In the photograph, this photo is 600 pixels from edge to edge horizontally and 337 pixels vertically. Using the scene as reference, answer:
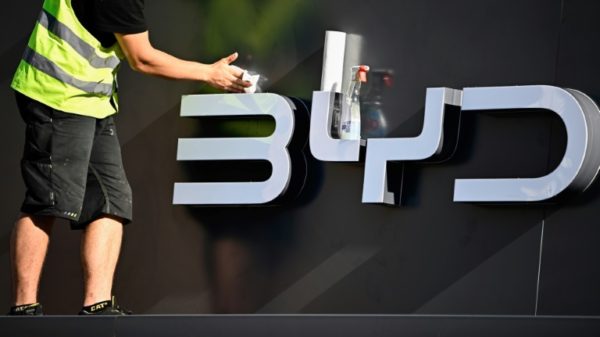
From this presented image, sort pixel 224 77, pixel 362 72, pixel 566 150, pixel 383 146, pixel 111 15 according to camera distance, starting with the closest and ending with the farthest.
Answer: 1. pixel 111 15
2. pixel 566 150
3. pixel 224 77
4. pixel 383 146
5. pixel 362 72

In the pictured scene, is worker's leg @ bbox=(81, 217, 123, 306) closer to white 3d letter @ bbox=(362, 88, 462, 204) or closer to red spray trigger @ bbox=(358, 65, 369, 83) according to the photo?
white 3d letter @ bbox=(362, 88, 462, 204)

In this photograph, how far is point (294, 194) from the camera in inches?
205

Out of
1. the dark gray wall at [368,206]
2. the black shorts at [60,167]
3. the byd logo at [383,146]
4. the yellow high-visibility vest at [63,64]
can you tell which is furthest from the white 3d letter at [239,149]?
the yellow high-visibility vest at [63,64]

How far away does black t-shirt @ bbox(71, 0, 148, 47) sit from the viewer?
4.45 m

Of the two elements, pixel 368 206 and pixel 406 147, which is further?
pixel 368 206

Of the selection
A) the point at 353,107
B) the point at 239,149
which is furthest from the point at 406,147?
the point at 239,149

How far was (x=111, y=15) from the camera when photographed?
175 inches

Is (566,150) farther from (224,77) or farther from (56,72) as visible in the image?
(56,72)

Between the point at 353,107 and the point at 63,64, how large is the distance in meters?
1.10

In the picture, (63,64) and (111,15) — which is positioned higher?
(111,15)

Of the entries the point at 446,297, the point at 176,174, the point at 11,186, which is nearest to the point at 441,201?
the point at 446,297

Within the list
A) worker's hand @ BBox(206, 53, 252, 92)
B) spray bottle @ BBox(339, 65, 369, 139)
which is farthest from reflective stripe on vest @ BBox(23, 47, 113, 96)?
spray bottle @ BBox(339, 65, 369, 139)

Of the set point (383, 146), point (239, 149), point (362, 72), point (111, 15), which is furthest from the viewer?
point (239, 149)

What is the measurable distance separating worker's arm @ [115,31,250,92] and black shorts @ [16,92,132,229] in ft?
0.83
